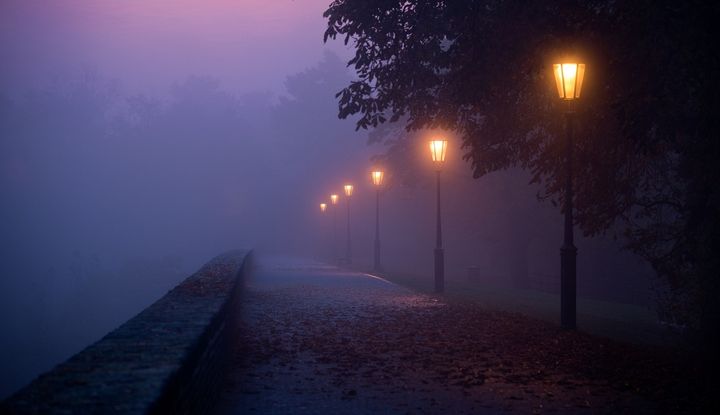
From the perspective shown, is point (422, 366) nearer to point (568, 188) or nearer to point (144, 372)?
point (568, 188)

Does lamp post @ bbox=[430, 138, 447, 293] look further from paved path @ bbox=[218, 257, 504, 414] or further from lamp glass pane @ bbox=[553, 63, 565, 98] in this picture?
lamp glass pane @ bbox=[553, 63, 565, 98]

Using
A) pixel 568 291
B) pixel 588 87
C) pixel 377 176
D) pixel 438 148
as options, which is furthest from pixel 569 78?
pixel 377 176

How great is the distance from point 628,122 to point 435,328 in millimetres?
5380

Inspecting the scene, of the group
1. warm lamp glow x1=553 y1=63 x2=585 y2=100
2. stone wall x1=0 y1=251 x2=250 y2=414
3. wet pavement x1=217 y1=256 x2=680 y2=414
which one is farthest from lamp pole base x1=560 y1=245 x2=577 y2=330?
stone wall x1=0 y1=251 x2=250 y2=414

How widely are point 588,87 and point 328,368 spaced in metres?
7.86

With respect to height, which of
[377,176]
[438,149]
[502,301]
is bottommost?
[502,301]

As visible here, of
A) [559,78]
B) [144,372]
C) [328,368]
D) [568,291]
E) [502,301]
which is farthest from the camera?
[502,301]

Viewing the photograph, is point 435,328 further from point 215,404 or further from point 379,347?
point 215,404

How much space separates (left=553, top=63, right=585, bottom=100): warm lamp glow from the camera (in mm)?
12312

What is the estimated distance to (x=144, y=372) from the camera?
15.6 feet

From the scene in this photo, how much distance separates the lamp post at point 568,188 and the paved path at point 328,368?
343 centimetres

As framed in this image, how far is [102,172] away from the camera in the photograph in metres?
97.8

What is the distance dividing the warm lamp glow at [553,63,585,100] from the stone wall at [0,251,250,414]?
784cm

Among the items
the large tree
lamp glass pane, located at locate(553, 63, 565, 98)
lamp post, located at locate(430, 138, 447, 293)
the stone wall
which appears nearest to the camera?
the stone wall
